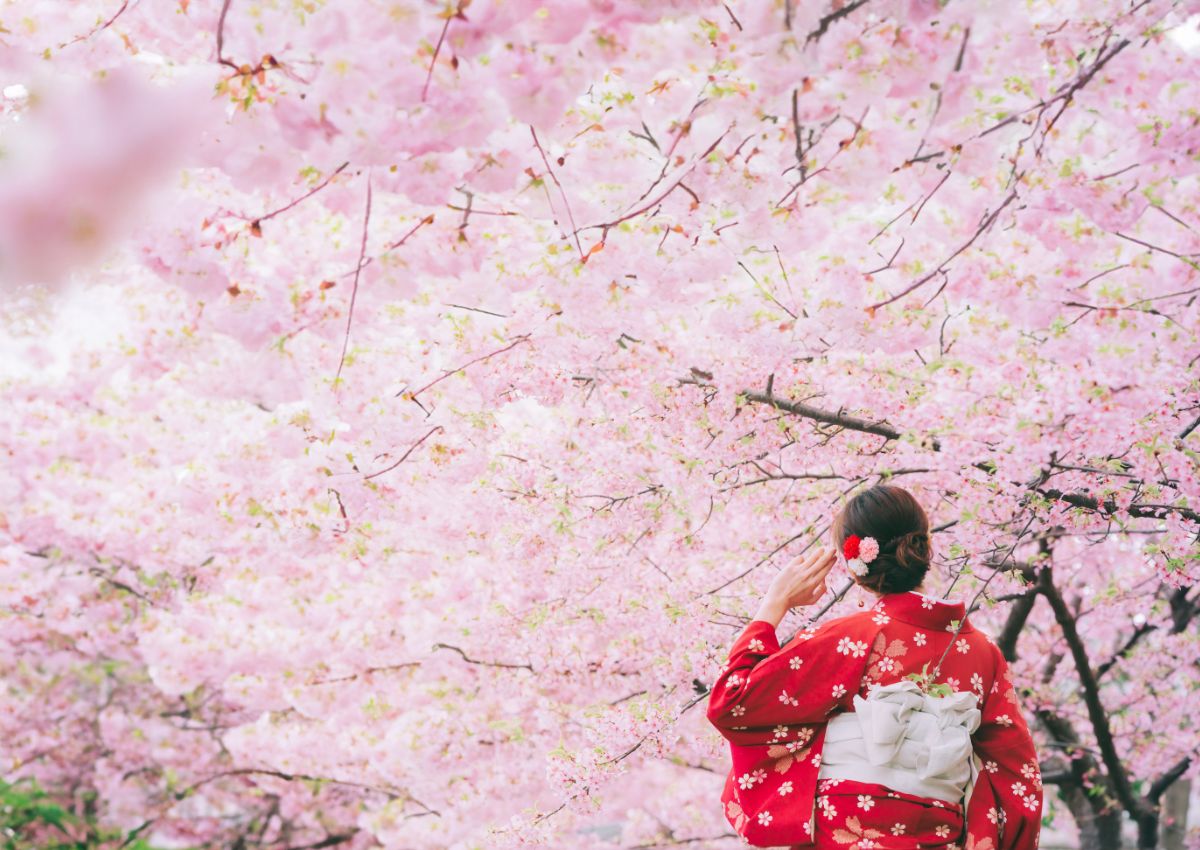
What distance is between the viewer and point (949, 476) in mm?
3289

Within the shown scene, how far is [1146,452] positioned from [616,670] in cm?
310

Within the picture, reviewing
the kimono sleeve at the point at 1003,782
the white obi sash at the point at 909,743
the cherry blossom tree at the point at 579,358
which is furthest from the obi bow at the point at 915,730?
the cherry blossom tree at the point at 579,358

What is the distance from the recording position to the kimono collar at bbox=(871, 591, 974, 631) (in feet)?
7.60

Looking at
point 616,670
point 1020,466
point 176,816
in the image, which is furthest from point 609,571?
point 176,816

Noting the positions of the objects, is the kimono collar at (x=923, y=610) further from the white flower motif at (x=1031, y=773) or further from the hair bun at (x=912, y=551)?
the white flower motif at (x=1031, y=773)

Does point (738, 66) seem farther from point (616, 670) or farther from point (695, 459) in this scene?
point (616, 670)

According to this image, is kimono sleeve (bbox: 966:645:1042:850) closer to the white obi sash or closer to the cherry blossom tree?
the white obi sash

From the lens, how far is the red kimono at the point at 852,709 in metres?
2.20

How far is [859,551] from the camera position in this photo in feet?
7.50

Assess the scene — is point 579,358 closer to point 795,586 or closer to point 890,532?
point 795,586

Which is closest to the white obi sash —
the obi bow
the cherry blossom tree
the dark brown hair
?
the obi bow

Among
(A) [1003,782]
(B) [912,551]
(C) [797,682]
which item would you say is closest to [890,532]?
(B) [912,551]

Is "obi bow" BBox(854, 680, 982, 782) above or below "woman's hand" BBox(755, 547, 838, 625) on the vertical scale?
below

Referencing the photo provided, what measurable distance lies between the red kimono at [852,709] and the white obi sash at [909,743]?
2cm
